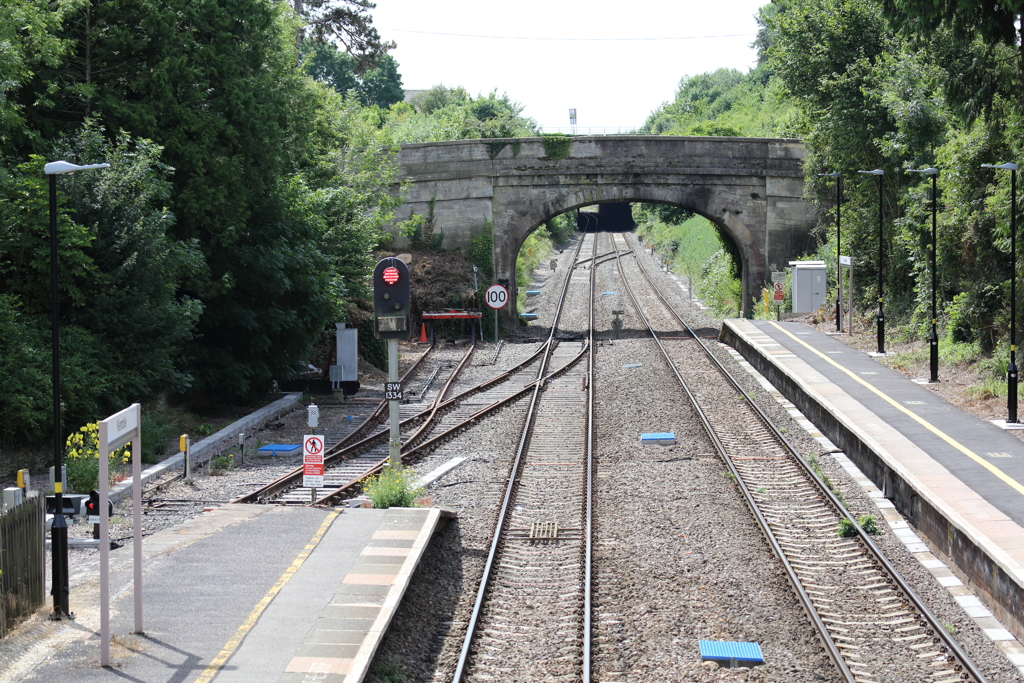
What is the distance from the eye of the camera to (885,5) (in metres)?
21.8

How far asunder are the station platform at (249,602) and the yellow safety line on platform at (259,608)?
14mm

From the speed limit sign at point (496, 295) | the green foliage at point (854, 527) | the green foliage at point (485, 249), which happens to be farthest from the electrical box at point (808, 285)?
the green foliage at point (854, 527)

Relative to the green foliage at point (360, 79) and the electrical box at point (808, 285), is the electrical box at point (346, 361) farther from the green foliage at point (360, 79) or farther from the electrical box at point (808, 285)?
the green foliage at point (360, 79)

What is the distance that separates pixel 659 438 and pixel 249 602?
1152cm

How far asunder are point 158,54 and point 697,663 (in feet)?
61.7

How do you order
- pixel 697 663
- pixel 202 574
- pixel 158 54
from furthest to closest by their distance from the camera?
1. pixel 158 54
2. pixel 202 574
3. pixel 697 663

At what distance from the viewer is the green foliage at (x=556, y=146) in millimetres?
40812

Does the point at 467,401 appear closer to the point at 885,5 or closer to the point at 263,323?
the point at 263,323

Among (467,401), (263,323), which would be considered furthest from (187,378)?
(467,401)

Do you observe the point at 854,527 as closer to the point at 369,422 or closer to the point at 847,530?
the point at 847,530

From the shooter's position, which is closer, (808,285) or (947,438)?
(947,438)

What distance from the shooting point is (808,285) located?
38406 mm

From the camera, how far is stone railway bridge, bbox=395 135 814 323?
40.8 metres

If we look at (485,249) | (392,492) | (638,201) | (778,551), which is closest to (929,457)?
(778,551)
